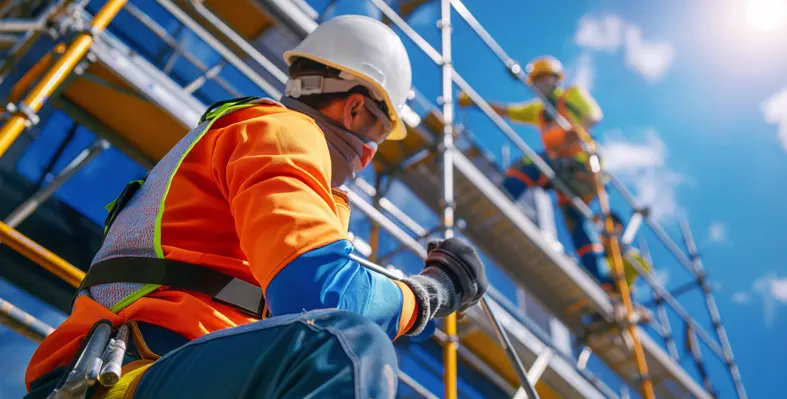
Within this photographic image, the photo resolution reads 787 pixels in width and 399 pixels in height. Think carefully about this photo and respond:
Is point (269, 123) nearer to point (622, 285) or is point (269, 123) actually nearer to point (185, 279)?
point (185, 279)

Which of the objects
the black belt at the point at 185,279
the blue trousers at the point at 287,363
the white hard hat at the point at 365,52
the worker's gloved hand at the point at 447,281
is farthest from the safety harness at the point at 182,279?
the white hard hat at the point at 365,52

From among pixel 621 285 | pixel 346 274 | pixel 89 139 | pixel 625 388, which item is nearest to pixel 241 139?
pixel 346 274

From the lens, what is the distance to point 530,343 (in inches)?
193

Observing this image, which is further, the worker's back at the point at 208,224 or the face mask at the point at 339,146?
the face mask at the point at 339,146

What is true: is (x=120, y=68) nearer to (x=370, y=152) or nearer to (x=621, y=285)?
(x=370, y=152)

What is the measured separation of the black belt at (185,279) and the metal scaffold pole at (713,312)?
26.8 ft

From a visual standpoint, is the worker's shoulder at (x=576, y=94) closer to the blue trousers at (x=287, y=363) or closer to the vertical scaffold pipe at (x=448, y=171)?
the vertical scaffold pipe at (x=448, y=171)

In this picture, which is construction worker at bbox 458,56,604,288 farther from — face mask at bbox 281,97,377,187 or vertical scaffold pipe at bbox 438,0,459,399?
face mask at bbox 281,97,377,187

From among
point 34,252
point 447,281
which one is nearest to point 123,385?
point 447,281

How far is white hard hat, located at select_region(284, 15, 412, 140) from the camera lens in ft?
7.57

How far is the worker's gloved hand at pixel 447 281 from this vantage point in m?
1.54

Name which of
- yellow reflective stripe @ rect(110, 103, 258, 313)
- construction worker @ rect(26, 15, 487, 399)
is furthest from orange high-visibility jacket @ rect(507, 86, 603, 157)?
yellow reflective stripe @ rect(110, 103, 258, 313)

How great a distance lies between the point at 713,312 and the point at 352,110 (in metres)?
8.25

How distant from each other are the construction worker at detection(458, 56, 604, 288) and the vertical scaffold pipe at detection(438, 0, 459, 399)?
1448mm
